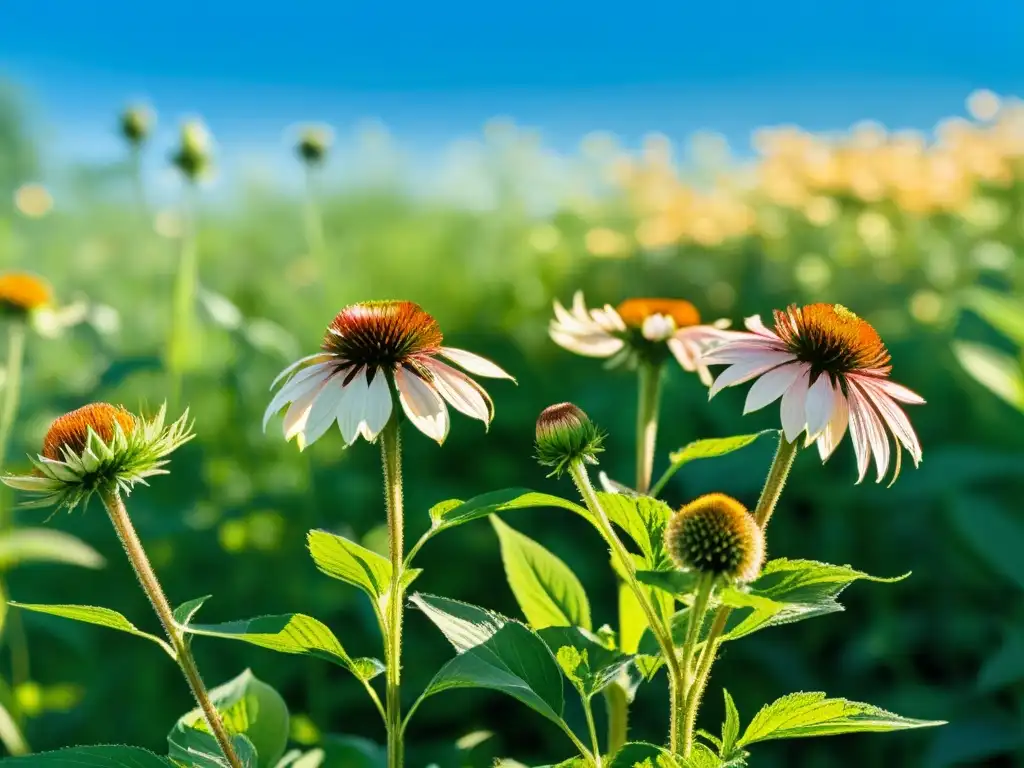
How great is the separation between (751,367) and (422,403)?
18 centimetres

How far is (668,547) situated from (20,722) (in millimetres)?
1158

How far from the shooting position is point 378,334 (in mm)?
604

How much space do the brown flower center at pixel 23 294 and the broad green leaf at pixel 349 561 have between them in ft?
3.86

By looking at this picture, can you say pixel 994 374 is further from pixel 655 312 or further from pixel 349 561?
pixel 349 561

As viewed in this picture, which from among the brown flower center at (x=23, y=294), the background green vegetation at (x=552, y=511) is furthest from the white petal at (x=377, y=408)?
→ the brown flower center at (x=23, y=294)

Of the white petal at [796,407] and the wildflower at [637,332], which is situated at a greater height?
the wildflower at [637,332]

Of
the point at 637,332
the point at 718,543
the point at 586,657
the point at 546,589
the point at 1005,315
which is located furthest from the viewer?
the point at 1005,315

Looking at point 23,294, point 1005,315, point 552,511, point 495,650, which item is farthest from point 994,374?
point 23,294

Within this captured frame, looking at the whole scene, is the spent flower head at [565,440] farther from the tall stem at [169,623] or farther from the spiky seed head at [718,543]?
the tall stem at [169,623]

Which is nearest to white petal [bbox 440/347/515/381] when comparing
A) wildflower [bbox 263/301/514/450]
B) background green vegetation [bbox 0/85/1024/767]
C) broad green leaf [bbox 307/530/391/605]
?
wildflower [bbox 263/301/514/450]

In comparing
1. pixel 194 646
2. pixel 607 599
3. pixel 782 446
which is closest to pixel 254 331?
pixel 194 646

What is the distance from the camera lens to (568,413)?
2.02 ft

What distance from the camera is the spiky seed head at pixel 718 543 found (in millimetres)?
518

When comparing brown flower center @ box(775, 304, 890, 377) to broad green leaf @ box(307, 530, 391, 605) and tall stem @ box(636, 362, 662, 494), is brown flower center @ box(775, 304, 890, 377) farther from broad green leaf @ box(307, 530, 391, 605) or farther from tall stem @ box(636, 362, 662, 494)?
broad green leaf @ box(307, 530, 391, 605)
